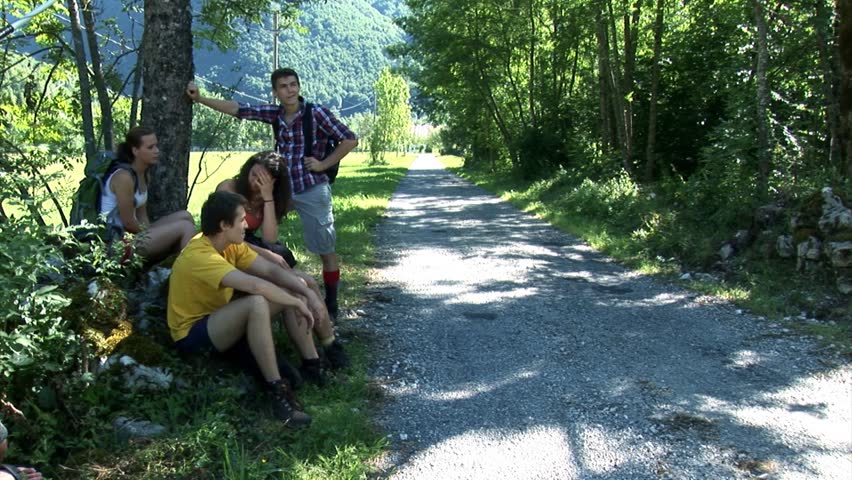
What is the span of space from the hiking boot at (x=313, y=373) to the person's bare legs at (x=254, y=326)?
1.38ft

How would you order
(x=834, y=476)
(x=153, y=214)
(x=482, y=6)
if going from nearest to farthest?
1. (x=834, y=476)
2. (x=153, y=214)
3. (x=482, y=6)

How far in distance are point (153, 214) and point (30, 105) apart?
2322mm

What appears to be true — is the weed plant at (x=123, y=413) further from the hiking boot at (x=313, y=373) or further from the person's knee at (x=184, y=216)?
the person's knee at (x=184, y=216)

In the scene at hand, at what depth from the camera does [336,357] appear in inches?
169

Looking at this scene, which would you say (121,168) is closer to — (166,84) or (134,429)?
(166,84)

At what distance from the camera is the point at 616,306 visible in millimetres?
5902

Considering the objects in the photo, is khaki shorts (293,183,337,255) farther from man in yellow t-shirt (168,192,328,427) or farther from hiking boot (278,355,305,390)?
hiking boot (278,355,305,390)

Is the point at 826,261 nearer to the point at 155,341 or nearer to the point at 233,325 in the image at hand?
the point at 233,325

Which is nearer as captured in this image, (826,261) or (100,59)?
(826,261)

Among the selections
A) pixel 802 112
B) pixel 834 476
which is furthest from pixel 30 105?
pixel 802 112

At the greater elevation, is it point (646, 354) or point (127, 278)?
point (127, 278)

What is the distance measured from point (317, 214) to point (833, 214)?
4.92m

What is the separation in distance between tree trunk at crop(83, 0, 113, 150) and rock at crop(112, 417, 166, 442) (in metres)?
4.19

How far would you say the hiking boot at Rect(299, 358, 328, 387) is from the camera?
395cm
